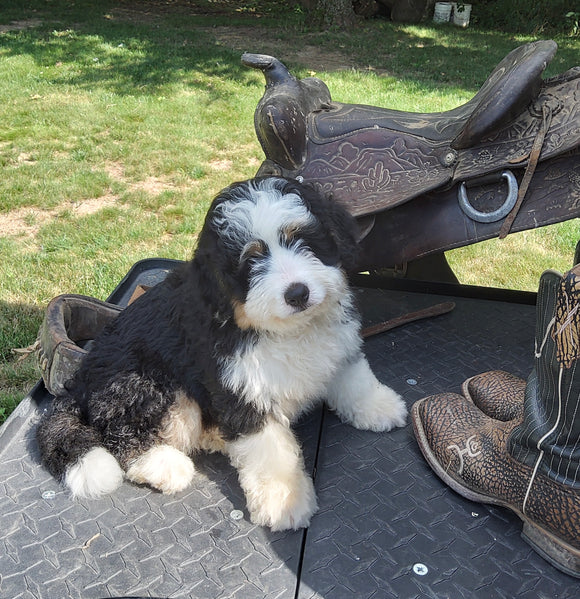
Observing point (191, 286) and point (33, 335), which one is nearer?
point (191, 286)

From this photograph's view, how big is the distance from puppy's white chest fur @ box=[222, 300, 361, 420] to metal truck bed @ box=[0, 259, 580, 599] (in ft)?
1.24

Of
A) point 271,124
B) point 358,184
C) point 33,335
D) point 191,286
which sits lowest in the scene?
point 33,335

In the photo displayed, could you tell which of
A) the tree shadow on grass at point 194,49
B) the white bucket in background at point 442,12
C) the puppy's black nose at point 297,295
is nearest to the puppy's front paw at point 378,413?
the puppy's black nose at point 297,295

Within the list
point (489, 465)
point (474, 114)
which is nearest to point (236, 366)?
point (489, 465)

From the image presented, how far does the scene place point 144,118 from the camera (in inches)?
306

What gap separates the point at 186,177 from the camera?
6.31 meters

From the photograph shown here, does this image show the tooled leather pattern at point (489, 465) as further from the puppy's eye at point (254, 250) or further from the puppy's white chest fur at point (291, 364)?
the puppy's eye at point (254, 250)

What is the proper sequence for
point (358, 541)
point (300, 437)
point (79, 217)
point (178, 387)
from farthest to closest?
point (79, 217)
point (300, 437)
point (178, 387)
point (358, 541)

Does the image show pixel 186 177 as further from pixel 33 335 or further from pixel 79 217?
pixel 33 335

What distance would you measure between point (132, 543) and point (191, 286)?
3.09ft

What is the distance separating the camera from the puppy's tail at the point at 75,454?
7.33 feet

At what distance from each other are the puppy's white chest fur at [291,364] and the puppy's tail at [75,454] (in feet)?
1.93

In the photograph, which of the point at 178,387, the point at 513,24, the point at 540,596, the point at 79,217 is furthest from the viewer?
the point at 513,24

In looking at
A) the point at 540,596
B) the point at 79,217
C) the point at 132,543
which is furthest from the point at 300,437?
the point at 79,217
